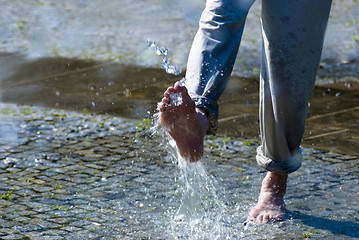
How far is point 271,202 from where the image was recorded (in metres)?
3.33

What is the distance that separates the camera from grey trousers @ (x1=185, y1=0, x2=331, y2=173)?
2891 millimetres

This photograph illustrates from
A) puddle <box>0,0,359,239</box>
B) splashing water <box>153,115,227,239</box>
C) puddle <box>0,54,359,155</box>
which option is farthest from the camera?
puddle <box>0,54,359,155</box>

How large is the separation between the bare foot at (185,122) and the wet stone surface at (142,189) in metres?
0.39

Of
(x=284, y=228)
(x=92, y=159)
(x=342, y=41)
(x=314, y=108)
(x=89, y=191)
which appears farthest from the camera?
(x=342, y=41)

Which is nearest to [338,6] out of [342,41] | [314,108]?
[342,41]

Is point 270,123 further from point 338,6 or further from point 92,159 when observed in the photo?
point 338,6

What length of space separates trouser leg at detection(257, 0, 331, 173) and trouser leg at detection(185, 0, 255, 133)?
0.13 m

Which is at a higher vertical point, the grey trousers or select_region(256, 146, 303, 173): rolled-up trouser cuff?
the grey trousers

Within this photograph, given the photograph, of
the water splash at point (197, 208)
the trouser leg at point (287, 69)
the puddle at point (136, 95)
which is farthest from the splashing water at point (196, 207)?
the puddle at point (136, 95)

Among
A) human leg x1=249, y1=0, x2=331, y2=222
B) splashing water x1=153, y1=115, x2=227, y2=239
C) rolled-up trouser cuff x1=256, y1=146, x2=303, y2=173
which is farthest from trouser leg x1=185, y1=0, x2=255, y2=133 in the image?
rolled-up trouser cuff x1=256, y1=146, x2=303, y2=173

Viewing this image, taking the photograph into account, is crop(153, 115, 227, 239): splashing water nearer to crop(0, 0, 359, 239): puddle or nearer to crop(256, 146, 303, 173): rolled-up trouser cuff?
crop(0, 0, 359, 239): puddle

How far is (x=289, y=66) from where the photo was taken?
2.97m

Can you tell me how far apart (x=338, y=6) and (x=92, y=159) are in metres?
7.49

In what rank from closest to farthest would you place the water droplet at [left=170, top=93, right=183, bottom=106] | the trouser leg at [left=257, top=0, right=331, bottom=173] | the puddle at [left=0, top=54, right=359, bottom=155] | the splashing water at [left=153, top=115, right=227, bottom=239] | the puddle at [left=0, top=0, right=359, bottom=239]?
the water droplet at [left=170, top=93, right=183, bottom=106] → the trouser leg at [left=257, top=0, right=331, bottom=173] → the splashing water at [left=153, top=115, right=227, bottom=239] → the puddle at [left=0, top=0, right=359, bottom=239] → the puddle at [left=0, top=54, right=359, bottom=155]
